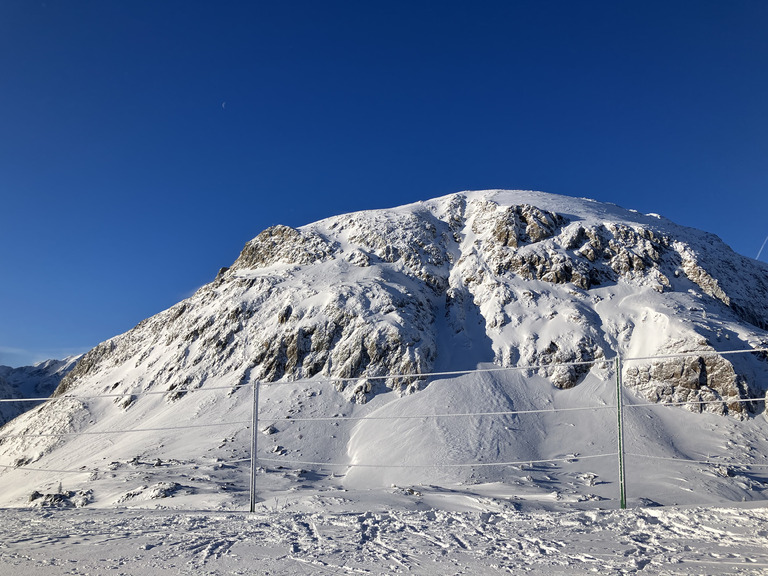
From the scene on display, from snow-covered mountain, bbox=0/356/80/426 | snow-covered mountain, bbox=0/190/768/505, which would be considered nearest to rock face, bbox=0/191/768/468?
snow-covered mountain, bbox=0/190/768/505

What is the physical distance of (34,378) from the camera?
82.1m

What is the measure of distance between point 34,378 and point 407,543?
96.9m

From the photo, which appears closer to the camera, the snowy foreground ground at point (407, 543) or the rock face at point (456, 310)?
the snowy foreground ground at point (407, 543)

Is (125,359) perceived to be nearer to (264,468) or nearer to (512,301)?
(264,468)

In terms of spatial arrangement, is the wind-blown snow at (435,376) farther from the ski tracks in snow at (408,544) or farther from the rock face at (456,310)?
the ski tracks in snow at (408,544)

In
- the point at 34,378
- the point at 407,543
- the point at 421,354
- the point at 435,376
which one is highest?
the point at 421,354

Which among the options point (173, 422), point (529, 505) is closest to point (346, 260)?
point (173, 422)

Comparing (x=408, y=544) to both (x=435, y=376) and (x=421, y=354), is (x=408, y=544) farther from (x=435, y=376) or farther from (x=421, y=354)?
(x=435, y=376)

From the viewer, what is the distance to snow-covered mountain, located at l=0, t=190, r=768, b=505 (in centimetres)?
2650

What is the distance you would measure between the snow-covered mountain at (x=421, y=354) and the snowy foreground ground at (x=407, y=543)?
13.0 m

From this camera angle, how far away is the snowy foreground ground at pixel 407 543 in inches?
180

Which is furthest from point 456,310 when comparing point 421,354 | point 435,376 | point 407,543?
point 407,543

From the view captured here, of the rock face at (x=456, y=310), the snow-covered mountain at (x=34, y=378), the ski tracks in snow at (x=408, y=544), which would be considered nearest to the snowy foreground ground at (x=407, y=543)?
the ski tracks in snow at (x=408, y=544)

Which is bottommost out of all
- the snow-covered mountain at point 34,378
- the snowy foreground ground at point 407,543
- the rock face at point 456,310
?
the snow-covered mountain at point 34,378
